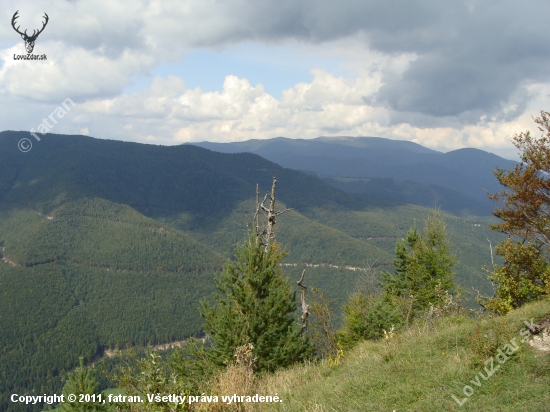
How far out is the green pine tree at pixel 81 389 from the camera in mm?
11773

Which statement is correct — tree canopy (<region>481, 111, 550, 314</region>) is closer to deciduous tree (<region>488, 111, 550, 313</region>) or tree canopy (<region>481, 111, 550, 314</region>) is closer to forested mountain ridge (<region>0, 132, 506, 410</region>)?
deciduous tree (<region>488, 111, 550, 313</region>)

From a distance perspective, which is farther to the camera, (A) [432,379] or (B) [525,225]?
(B) [525,225]

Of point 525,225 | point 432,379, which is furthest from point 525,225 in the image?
point 432,379

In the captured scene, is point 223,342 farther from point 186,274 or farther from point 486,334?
point 186,274

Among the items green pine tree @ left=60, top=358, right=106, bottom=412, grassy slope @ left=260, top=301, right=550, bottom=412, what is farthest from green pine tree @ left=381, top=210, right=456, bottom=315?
green pine tree @ left=60, top=358, right=106, bottom=412

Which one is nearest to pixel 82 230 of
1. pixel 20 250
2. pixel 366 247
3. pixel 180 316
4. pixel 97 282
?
pixel 20 250

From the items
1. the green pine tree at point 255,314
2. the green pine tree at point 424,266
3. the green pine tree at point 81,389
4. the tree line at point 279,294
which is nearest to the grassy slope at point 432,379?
the tree line at point 279,294

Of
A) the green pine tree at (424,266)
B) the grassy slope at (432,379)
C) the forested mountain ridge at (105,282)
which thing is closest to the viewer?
the grassy slope at (432,379)

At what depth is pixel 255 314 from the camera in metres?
11.8

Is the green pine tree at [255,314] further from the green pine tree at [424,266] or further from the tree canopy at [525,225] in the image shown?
the green pine tree at [424,266]

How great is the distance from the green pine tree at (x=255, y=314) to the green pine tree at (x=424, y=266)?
1343cm

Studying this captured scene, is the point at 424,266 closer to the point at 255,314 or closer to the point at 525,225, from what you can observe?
the point at 525,225

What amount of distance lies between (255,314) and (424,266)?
1729 cm

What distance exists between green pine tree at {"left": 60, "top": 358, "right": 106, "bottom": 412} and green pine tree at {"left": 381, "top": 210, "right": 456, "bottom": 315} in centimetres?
1659
